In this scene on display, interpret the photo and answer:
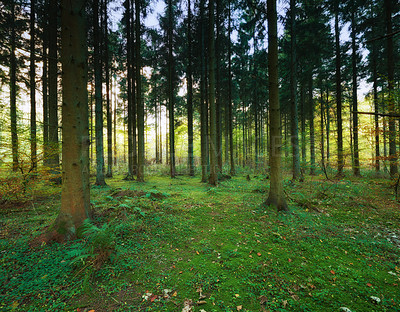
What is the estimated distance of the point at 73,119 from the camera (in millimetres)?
3963

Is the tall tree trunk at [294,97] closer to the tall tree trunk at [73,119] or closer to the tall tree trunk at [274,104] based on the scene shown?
the tall tree trunk at [274,104]

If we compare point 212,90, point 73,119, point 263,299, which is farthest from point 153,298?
point 212,90

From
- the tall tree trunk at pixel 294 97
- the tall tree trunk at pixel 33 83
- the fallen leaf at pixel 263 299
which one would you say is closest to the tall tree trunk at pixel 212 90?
the tall tree trunk at pixel 294 97

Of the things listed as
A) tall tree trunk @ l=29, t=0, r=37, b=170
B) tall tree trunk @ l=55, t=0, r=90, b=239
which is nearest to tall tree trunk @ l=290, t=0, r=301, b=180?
tall tree trunk @ l=55, t=0, r=90, b=239

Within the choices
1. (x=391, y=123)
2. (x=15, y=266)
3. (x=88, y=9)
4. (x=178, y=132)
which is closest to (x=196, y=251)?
(x=15, y=266)

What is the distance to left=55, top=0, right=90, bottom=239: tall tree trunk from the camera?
12.8 ft

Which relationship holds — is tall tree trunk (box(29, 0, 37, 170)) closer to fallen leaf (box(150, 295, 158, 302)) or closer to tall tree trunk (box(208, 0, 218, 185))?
fallen leaf (box(150, 295, 158, 302))

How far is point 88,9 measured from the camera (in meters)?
9.63

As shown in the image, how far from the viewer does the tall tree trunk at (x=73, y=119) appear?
3900 mm

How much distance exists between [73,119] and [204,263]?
4098 millimetres

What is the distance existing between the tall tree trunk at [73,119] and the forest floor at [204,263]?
528 millimetres

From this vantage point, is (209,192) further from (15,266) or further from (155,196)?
(15,266)

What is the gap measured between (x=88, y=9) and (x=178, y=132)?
1758 cm

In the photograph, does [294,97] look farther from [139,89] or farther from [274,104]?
[139,89]
